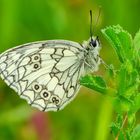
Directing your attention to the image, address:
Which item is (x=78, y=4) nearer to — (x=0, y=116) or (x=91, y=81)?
(x=0, y=116)

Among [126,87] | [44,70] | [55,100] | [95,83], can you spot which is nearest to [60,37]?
[44,70]

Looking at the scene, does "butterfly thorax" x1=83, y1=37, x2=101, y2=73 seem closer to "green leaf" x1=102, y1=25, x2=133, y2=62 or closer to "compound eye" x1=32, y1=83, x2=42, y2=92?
"compound eye" x1=32, y1=83, x2=42, y2=92

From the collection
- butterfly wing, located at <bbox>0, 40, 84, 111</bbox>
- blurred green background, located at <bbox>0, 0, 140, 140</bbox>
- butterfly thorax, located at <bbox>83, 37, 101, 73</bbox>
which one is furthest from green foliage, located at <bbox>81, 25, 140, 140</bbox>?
blurred green background, located at <bbox>0, 0, 140, 140</bbox>

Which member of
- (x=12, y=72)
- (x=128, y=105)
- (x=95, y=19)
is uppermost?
(x=95, y=19)

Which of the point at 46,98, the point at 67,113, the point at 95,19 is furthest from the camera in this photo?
the point at 95,19

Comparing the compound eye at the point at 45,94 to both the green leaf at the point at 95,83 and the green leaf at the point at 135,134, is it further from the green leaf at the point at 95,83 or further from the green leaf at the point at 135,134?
the green leaf at the point at 135,134

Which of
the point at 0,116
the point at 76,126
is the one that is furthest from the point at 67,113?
the point at 0,116
